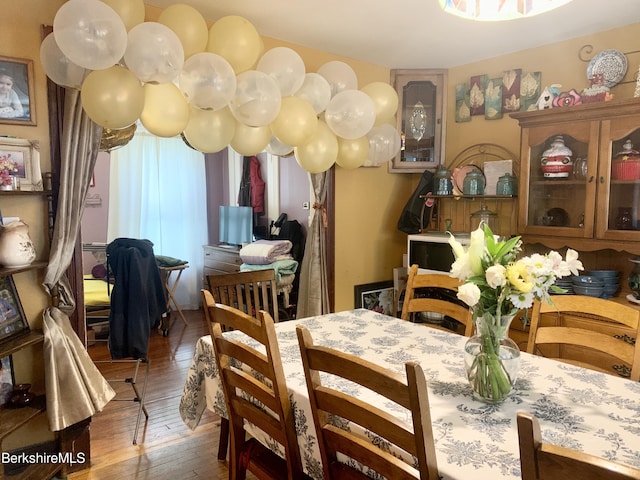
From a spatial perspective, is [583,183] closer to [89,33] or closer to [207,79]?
[207,79]

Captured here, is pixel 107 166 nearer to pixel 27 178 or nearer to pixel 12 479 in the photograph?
pixel 27 178

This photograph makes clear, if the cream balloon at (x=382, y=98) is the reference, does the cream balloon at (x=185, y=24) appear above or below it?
above

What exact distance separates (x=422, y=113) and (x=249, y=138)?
1628 mm

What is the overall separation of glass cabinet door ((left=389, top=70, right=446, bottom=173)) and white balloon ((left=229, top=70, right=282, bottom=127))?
62.1 inches

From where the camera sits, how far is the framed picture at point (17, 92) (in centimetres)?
206

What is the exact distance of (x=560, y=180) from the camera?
8.96 ft

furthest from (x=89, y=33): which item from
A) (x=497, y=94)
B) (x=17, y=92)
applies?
(x=497, y=94)

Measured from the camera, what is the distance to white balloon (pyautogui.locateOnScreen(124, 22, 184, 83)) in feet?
6.12

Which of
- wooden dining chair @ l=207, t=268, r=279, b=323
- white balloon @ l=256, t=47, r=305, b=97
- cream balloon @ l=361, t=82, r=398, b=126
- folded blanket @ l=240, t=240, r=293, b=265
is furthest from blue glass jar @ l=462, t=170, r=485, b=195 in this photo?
folded blanket @ l=240, t=240, r=293, b=265

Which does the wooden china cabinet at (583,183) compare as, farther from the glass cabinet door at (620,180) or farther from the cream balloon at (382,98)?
the cream balloon at (382,98)

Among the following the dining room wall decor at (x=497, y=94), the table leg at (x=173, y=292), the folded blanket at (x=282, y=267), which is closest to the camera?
the dining room wall decor at (x=497, y=94)

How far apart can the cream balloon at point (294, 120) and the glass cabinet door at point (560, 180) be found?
1.37 m

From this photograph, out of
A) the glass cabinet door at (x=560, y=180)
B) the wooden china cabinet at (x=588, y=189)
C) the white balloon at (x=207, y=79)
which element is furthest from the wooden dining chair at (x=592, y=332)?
the white balloon at (x=207, y=79)

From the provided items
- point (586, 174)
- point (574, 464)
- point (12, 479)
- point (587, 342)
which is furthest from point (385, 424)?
point (586, 174)
